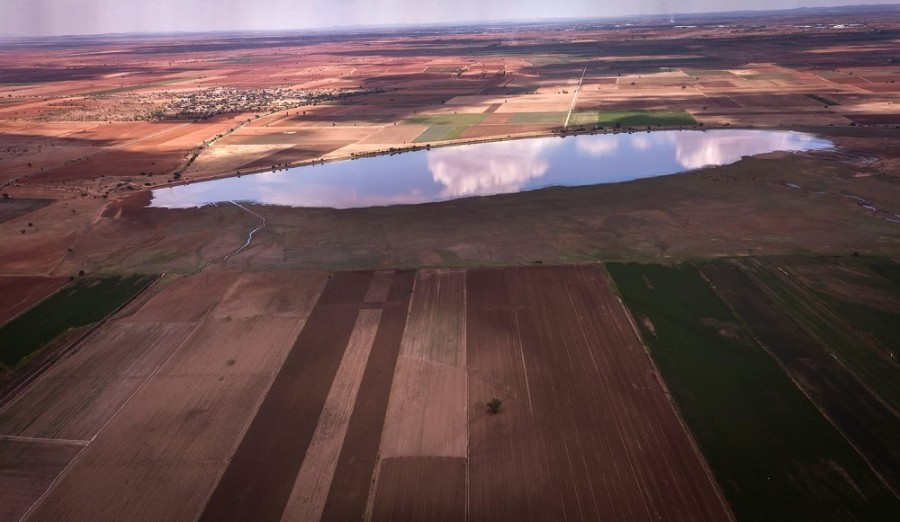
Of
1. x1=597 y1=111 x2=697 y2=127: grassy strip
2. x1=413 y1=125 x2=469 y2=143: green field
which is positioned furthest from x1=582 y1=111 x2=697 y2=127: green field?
x1=413 y1=125 x2=469 y2=143: green field

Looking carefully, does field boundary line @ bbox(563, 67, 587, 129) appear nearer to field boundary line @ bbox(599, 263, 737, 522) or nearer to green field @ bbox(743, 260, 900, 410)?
green field @ bbox(743, 260, 900, 410)

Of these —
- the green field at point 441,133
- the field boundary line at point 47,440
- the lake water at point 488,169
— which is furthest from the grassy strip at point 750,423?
the green field at point 441,133

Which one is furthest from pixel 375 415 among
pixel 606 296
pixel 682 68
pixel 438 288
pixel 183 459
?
pixel 682 68

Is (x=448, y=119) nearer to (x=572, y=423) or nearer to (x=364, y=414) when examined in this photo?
(x=364, y=414)

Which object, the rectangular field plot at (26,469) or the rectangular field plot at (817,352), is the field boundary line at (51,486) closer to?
the rectangular field plot at (26,469)

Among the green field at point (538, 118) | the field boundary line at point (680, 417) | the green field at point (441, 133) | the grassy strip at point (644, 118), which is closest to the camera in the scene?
the field boundary line at point (680, 417)

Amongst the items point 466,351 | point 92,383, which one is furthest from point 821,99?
point 92,383

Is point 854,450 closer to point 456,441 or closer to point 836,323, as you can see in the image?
point 836,323
